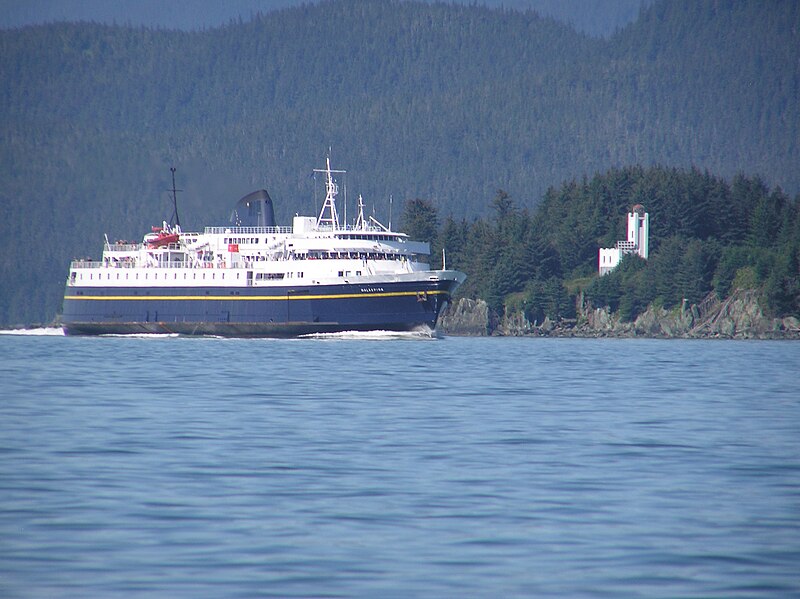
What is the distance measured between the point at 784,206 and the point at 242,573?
158m

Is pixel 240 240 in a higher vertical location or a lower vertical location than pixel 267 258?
higher

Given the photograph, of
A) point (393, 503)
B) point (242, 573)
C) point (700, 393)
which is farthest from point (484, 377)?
point (242, 573)

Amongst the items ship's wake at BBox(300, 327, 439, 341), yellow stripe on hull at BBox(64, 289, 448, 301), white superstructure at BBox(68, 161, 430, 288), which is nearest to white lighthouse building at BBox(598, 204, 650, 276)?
white superstructure at BBox(68, 161, 430, 288)

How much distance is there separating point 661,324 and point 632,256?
1670cm

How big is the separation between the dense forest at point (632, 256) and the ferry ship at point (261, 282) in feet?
167

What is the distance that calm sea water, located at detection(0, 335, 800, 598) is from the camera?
50.9ft

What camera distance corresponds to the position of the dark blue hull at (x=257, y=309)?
86438 mm

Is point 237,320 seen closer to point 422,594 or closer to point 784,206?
point 422,594

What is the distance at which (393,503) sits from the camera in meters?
19.8

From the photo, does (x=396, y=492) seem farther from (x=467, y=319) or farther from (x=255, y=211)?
(x=467, y=319)

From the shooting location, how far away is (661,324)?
452 feet

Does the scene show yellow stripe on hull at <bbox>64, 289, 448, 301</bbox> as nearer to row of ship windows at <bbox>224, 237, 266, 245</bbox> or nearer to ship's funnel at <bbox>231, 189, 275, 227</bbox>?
row of ship windows at <bbox>224, 237, 266, 245</bbox>

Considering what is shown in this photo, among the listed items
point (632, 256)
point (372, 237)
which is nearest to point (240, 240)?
point (372, 237)

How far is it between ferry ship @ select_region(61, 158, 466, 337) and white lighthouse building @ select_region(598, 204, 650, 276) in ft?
203
